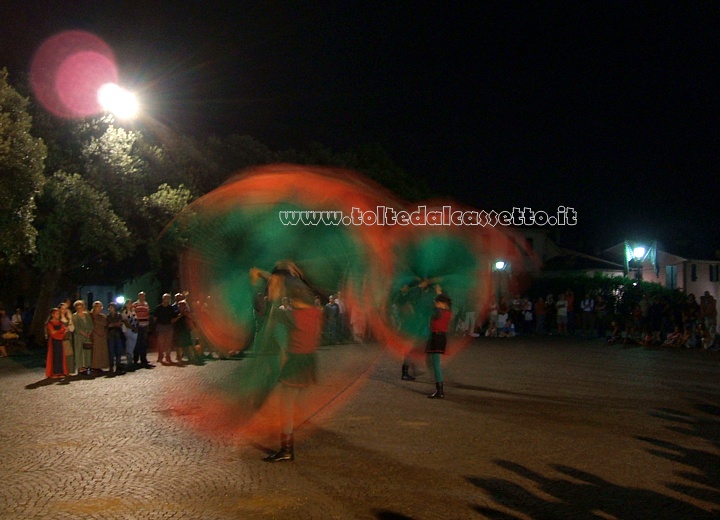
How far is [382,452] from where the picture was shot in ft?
26.4

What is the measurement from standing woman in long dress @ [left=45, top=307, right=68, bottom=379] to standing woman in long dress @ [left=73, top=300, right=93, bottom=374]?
0.51m

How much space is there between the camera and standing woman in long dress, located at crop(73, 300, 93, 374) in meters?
15.7

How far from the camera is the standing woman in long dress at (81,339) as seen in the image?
1568 cm

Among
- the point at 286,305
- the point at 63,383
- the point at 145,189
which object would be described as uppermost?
the point at 145,189

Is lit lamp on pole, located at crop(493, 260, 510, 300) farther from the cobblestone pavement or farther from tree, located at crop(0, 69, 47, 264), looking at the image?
the cobblestone pavement

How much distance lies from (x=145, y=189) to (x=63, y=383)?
11.3 m

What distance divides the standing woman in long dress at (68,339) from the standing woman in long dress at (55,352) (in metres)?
0.11

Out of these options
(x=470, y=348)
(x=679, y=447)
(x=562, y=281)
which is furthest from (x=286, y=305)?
(x=562, y=281)

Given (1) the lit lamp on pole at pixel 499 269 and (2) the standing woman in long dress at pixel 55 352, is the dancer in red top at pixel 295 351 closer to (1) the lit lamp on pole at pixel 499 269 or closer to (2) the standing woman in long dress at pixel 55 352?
(2) the standing woman in long dress at pixel 55 352

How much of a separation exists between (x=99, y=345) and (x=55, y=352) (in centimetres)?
102

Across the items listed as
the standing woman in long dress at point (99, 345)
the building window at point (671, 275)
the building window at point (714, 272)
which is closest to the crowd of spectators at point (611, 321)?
the standing woman in long dress at point (99, 345)

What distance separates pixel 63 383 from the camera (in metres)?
14.4

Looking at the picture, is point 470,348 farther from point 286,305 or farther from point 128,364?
point 286,305

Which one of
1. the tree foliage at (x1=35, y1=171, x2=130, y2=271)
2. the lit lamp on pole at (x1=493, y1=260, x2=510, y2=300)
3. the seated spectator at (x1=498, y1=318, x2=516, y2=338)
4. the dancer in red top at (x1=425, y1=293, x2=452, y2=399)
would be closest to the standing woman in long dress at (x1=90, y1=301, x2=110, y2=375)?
the tree foliage at (x1=35, y1=171, x2=130, y2=271)
